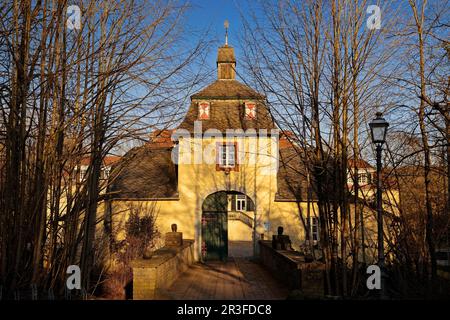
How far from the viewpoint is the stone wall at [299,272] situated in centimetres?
974

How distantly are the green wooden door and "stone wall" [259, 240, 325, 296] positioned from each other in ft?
19.3

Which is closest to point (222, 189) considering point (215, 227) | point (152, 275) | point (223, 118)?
point (215, 227)

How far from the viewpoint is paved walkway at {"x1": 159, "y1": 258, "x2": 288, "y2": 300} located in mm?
10766

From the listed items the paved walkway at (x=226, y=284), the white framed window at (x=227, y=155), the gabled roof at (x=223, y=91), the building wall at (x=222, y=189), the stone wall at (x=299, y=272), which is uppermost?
the gabled roof at (x=223, y=91)

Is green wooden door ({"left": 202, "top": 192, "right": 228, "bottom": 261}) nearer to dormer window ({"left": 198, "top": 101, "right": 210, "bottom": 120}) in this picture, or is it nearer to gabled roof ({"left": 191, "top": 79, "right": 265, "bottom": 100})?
dormer window ({"left": 198, "top": 101, "right": 210, "bottom": 120})

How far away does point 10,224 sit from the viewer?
481 centimetres

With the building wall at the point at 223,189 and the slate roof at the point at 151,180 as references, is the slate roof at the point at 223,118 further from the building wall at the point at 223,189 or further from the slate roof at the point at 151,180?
the slate roof at the point at 151,180

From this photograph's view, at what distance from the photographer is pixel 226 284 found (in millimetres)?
13000

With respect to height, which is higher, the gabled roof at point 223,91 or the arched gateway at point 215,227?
the gabled roof at point 223,91

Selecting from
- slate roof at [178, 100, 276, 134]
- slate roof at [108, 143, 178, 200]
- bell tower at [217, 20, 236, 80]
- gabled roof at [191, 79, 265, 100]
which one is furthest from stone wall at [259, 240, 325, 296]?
bell tower at [217, 20, 236, 80]

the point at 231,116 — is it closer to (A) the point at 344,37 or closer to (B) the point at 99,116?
(A) the point at 344,37

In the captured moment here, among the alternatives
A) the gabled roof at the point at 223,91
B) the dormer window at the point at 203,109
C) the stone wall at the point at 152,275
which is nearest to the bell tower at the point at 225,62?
the gabled roof at the point at 223,91

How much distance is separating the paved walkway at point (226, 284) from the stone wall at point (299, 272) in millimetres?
313

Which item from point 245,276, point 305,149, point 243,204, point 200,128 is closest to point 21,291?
point 305,149
